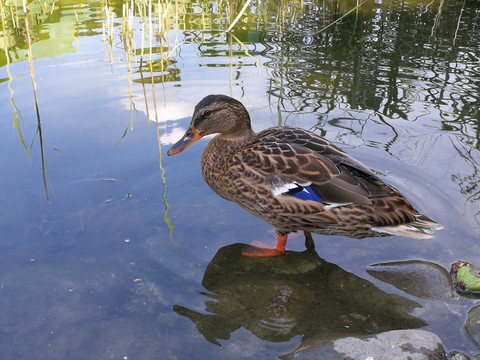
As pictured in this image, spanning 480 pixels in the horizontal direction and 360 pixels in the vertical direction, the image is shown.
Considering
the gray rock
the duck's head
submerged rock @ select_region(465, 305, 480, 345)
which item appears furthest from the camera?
the duck's head

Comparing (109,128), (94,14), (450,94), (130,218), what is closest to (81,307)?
(130,218)

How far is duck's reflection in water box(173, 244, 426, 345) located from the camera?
2.80 metres

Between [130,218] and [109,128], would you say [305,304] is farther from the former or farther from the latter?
[109,128]

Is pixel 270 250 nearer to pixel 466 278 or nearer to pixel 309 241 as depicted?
pixel 309 241

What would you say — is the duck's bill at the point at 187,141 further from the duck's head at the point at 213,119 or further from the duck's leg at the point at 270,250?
the duck's leg at the point at 270,250

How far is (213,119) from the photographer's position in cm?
386

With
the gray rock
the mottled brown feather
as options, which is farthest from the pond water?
the mottled brown feather

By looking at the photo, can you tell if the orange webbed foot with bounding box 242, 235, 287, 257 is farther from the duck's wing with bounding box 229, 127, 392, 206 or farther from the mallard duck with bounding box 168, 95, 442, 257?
the duck's wing with bounding box 229, 127, 392, 206

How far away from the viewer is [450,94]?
554 cm

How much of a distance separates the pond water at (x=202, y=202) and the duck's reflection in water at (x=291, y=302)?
0.01 m

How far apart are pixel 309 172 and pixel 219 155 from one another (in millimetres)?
813

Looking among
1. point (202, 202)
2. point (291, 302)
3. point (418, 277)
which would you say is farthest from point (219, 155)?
point (418, 277)

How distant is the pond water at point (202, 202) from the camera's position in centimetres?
282

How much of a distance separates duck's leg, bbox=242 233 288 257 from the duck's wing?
0.43 meters
